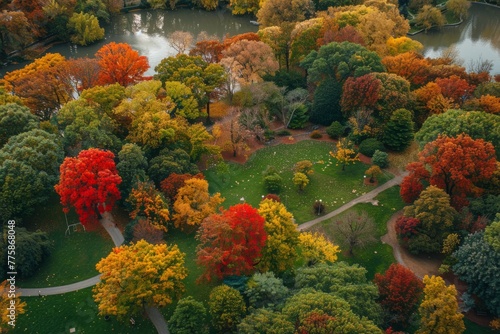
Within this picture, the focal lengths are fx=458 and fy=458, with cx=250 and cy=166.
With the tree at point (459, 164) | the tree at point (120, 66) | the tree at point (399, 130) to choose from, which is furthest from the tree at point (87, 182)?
the tree at point (399, 130)

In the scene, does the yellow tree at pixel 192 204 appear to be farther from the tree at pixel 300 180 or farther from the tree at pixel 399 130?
the tree at pixel 399 130

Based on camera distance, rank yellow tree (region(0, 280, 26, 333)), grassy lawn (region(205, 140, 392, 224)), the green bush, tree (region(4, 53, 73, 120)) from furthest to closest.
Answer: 1. tree (region(4, 53, 73, 120))
2. the green bush
3. grassy lawn (region(205, 140, 392, 224))
4. yellow tree (region(0, 280, 26, 333))

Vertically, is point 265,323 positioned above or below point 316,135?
above

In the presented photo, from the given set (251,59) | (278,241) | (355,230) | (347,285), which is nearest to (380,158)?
(355,230)

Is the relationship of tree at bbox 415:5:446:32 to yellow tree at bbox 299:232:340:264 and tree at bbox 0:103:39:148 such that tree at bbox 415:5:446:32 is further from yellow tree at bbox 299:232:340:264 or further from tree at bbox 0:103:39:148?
tree at bbox 0:103:39:148

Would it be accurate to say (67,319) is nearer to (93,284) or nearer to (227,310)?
(93,284)

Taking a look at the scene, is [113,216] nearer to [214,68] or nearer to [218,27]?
[214,68]

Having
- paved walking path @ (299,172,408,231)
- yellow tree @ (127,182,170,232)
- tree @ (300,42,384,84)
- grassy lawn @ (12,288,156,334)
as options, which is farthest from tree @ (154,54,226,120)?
grassy lawn @ (12,288,156,334)
